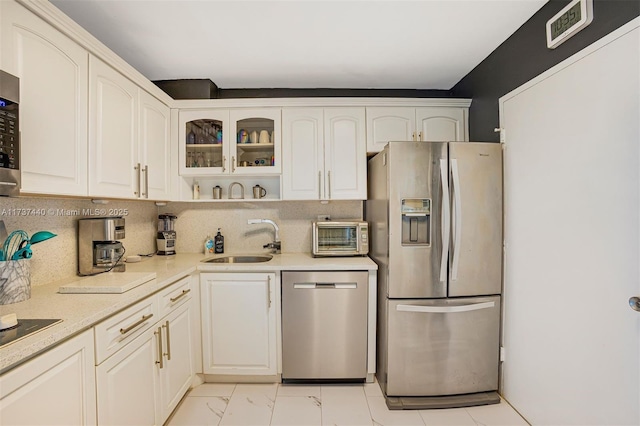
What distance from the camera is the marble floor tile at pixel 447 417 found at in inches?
68.6

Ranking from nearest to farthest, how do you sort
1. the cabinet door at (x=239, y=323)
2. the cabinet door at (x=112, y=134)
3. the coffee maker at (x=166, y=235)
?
the cabinet door at (x=112, y=134), the cabinet door at (x=239, y=323), the coffee maker at (x=166, y=235)

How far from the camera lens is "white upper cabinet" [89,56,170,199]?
1.51 metres

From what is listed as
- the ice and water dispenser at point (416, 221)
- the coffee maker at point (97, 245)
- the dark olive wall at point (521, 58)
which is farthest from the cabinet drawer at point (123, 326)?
the dark olive wall at point (521, 58)

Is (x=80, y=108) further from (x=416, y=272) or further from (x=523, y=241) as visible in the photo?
(x=523, y=241)

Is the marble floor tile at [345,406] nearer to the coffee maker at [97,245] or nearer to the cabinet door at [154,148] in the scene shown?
the coffee maker at [97,245]

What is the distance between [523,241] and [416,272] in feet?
2.27

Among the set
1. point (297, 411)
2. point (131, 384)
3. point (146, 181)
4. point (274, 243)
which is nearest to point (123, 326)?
point (131, 384)

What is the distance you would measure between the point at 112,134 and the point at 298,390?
212 cm

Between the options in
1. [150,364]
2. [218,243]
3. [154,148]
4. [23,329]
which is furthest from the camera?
[218,243]

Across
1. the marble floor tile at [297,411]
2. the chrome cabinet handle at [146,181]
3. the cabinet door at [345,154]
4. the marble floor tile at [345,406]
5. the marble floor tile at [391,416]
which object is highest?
the cabinet door at [345,154]

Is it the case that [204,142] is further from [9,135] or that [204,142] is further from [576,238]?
[576,238]

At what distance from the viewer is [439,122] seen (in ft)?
7.98

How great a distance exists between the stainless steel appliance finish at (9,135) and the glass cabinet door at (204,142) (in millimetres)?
1336

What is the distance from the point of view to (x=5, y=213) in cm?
135
